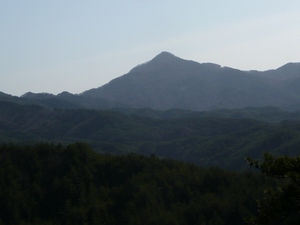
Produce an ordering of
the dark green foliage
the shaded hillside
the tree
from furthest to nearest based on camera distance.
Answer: the shaded hillside
the dark green foliage
the tree

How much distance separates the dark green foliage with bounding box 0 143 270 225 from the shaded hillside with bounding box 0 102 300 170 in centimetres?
4862

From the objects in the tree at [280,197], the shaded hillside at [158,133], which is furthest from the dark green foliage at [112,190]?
the shaded hillside at [158,133]

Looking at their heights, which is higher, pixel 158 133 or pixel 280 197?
pixel 280 197

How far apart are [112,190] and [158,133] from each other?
10448 cm

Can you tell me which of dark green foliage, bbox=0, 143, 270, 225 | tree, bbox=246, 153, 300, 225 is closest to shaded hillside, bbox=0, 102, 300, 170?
dark green foliage, bbox=0, 143, 270, 225

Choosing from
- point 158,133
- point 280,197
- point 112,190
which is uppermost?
point 280,197

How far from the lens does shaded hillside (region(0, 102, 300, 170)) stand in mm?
93500

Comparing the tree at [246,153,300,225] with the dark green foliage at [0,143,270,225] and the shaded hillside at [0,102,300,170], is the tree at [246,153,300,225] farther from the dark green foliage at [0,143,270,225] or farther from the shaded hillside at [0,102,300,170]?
the shaded hillside at [0,102,300,170]

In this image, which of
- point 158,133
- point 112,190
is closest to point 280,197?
point 112,190

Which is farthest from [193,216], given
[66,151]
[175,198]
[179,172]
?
[66,151]

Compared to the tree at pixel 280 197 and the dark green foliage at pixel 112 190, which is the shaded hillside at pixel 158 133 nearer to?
the dark green foliage at pixel 112 190

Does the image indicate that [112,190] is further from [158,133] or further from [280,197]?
[158,133]

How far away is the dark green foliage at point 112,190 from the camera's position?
2944 cm

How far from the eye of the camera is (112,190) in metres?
34.2
